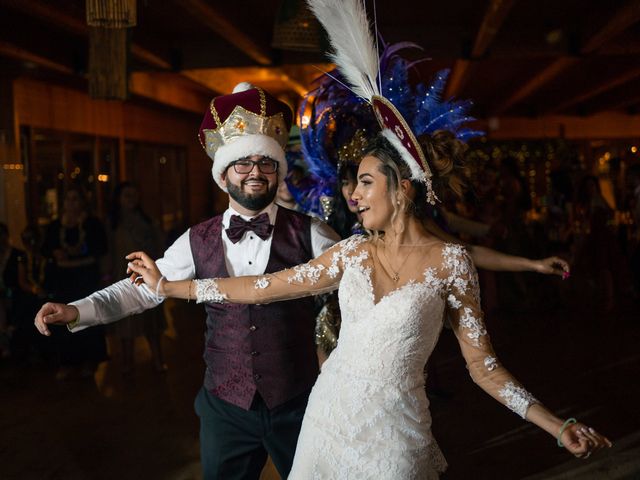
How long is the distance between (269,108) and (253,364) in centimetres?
81

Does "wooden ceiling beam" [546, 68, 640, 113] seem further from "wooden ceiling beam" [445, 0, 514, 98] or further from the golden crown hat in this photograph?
the golden crown hat

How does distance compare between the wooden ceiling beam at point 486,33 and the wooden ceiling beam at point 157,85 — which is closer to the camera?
the wooden ceiling beam at point 486,33

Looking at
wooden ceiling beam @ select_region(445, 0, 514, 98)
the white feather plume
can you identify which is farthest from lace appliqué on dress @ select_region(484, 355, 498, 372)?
wooden ceiling beam @ select_region(445, 0, 514, 98)

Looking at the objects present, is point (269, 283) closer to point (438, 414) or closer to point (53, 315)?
point (53, 315)

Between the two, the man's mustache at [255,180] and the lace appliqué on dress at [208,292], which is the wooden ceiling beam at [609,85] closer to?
the man's mustache at [255,180]

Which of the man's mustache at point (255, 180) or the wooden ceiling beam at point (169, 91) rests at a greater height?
the wooden ceiling beam at point (169, 91)

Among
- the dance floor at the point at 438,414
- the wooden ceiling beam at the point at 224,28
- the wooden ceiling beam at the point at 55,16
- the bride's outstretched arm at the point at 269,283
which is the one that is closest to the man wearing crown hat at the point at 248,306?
the bride's outstretched arm at the point at 269,283

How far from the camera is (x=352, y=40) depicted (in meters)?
2.01

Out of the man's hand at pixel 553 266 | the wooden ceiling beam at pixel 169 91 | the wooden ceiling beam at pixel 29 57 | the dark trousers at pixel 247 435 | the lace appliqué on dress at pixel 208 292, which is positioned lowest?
the dark trousers at pixel 247 435

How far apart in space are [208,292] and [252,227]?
13.5 inches

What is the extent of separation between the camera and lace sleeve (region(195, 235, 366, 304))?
2004 mm

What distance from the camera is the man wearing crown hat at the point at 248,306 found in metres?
2.19

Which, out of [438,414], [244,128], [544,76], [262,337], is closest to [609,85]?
[544,76]

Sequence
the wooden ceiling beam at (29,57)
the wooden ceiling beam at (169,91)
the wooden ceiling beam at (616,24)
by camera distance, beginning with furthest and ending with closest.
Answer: the wooden ceiling beam at (169,91), the wooden ceiling beam at (29,57), the wooden ceiling beam at (616,24)
